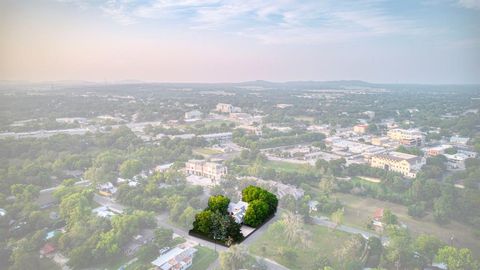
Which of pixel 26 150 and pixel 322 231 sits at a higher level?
pixel 26 150

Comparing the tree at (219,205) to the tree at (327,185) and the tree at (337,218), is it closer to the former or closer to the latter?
the tree at (337,218)

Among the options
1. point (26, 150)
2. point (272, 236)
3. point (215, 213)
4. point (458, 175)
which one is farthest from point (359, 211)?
point (26, 150)

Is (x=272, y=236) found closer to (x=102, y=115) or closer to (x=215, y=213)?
(x=215, y=213)

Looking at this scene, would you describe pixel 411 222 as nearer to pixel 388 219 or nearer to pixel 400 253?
pixel 388 219

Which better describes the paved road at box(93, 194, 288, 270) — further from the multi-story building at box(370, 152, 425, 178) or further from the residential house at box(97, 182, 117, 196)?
the multi-story building at box(370, 152, 425, 178)

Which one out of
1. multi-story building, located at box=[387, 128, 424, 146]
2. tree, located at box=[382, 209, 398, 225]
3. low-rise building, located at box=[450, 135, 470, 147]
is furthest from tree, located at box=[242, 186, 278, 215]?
low-rise building, located at box=[450, 135, 470, 147]

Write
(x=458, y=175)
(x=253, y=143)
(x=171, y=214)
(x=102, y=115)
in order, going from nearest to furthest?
(x=171, y=214) < (x=458, y=175) < (x=253, y=143) < (x=102, y=115)

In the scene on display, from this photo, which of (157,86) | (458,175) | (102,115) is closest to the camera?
(458,175)

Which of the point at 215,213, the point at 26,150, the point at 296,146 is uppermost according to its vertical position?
the point at 215,213
